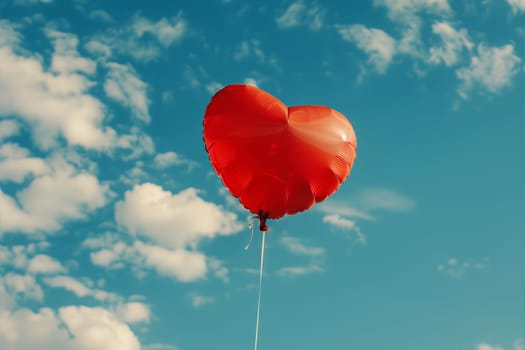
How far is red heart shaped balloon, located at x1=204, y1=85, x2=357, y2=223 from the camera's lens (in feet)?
86.4

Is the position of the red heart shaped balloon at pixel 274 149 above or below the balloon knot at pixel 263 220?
above

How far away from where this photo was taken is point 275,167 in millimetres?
26344

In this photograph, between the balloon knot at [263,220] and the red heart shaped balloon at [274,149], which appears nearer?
the red heart shaped balloon at [274,149]

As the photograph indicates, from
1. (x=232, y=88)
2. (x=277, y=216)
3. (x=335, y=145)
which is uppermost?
(x=232, y=88)

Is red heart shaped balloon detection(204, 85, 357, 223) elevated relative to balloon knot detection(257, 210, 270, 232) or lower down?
elevated

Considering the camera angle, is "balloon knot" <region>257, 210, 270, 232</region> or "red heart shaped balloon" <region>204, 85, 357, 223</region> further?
"balloon knot" <region>257, 210, 270, 232</region>

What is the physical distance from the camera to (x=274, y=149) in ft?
86.1

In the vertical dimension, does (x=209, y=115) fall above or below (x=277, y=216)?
above

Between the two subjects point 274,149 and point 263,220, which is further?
point 263,220

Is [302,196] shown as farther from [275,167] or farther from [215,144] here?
[215,144]

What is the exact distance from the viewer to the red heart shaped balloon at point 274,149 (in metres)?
26.3

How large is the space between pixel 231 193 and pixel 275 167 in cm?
212

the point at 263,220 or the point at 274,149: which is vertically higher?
the point at 274,149

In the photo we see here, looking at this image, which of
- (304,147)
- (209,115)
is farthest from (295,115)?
(209,115)
